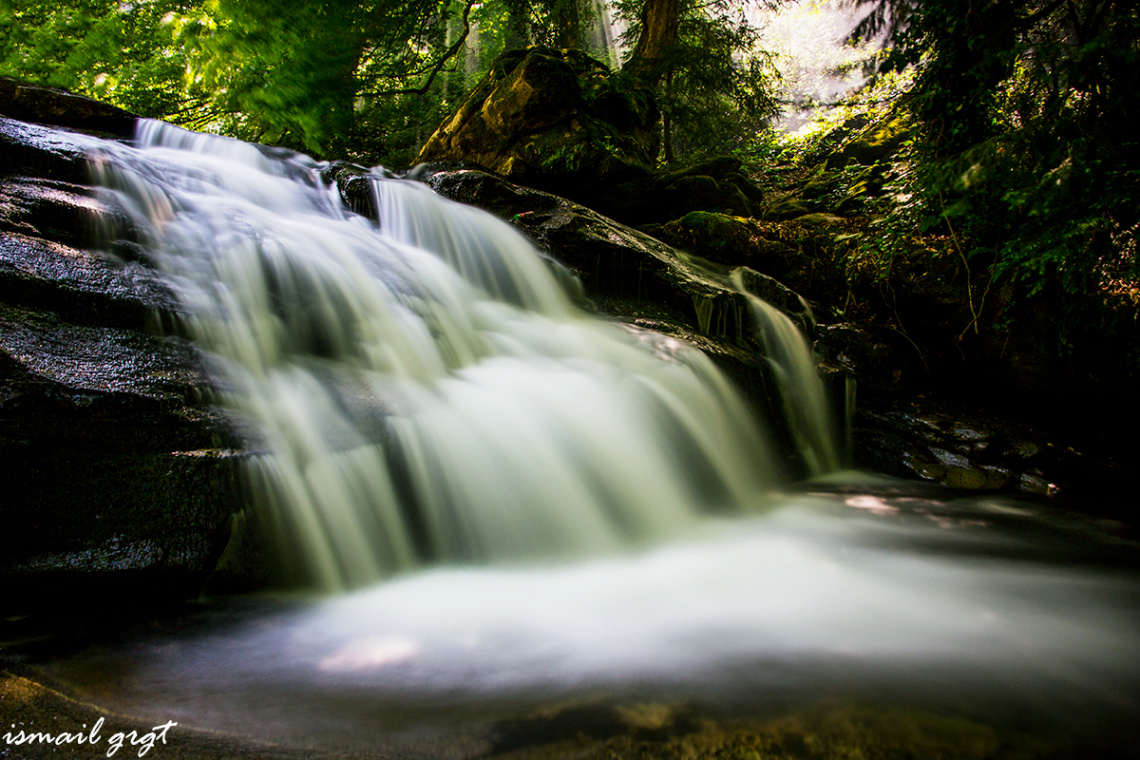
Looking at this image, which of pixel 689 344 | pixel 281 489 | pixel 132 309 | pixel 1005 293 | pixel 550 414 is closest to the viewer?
pixel 281 489

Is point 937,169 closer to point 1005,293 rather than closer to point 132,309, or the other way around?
point 1005,293

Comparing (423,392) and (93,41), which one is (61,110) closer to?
(93,41)

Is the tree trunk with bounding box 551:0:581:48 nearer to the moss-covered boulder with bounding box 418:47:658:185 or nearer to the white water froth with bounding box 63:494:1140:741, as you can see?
the moss-covered boulder with bounding box 418:47:658:185

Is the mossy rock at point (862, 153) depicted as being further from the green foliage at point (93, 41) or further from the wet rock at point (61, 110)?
the wet rock at point (61, 110)

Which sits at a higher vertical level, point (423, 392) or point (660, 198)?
point (660, 198)

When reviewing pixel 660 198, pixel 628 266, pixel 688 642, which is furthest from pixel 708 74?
pixel 688 642

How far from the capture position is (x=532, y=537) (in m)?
2.91

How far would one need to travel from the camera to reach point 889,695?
161 cm

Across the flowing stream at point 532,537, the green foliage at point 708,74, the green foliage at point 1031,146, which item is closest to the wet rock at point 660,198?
the green foliage at point 1031,146

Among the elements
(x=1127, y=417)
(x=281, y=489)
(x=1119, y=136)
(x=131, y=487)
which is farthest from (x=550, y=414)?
(x=1127, y=417)

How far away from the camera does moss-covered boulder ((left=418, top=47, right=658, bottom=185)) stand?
25.3ft

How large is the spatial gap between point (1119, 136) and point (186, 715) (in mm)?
6083

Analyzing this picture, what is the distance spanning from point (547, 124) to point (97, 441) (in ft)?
24.1

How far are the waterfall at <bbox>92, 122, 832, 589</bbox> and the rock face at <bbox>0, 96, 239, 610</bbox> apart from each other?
0.64 feet
